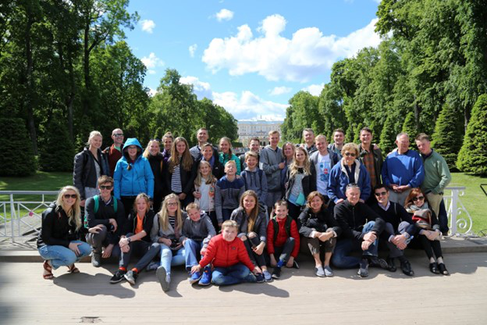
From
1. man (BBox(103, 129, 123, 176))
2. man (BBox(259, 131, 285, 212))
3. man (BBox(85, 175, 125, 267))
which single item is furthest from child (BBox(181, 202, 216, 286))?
man (BBox(103, 129, 123, 176))

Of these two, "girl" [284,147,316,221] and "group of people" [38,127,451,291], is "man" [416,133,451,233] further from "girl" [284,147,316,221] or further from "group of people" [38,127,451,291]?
"girl" [284,147,316,221]

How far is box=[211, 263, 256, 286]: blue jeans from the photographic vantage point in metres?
4.30

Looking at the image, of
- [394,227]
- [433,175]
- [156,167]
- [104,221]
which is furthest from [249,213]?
[433,175]

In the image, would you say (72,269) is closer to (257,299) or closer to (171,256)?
(171,256)

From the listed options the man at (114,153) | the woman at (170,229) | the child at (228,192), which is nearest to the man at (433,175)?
the child at (228,192)

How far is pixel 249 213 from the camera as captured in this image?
5.00 m

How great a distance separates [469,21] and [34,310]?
71.2 feet

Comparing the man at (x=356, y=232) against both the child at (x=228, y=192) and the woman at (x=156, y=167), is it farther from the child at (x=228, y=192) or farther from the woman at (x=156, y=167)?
the woman at (x=156, y=167)

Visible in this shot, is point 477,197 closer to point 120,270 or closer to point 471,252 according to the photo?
point 471,252

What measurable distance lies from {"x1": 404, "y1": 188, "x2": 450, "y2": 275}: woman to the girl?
5.21 ft

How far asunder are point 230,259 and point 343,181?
2.19 meters

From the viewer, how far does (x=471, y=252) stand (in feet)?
18.2

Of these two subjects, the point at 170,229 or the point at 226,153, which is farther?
the point at 226,153

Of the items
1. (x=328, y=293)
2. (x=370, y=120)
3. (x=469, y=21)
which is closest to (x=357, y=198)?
(x=328, y=293)
